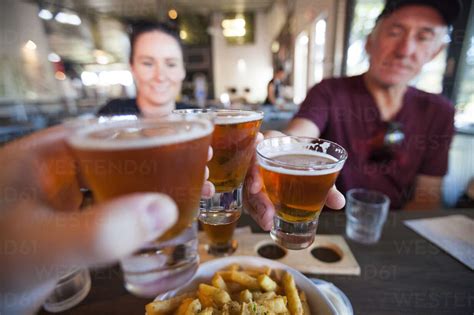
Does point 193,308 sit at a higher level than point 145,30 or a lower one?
lower

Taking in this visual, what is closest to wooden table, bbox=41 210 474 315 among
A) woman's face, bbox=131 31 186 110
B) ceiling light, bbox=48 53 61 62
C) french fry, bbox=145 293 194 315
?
french fry, bbox=145 293 194 315

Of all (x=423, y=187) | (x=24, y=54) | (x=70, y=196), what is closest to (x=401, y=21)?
(x=423, y=187)

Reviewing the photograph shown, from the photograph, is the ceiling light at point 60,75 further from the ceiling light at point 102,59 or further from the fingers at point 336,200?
the fingers at point 336,200

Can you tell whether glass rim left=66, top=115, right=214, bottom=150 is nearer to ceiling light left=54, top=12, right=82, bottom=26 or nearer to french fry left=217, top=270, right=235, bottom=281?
french fry left=217, top=270, right=235, bottom=281

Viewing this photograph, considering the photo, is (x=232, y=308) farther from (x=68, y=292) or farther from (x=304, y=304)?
(x=68, y=292)

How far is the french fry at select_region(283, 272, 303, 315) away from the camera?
61 centimetres

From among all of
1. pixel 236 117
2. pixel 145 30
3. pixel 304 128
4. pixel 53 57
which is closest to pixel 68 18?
pixel 53 57

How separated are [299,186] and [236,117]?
0.65 feet

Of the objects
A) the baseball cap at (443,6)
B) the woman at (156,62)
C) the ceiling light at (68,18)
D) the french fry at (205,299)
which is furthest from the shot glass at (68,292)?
the ceiling light at (68,18)

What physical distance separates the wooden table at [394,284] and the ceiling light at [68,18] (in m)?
9.92

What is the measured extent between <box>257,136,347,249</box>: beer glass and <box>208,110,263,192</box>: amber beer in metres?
0.05

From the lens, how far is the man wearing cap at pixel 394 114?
5.30 feet

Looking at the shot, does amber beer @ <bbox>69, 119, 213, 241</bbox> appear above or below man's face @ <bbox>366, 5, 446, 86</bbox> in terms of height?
below

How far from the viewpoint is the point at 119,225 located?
326 mm
